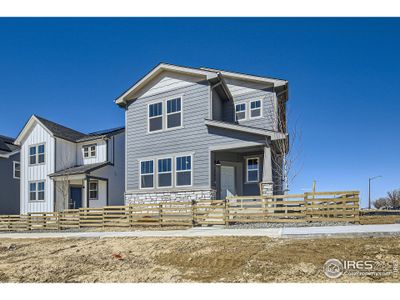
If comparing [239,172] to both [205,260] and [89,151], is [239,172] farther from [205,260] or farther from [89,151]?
[89,151]

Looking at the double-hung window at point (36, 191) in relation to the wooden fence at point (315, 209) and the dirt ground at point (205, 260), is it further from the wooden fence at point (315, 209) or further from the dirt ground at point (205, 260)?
the wooden fence at point (315, 209)

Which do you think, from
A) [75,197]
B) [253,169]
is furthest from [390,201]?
[75,197]

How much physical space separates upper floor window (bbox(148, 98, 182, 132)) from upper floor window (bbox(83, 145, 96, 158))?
24.4ft

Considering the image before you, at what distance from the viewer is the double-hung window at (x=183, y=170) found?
1506 cm

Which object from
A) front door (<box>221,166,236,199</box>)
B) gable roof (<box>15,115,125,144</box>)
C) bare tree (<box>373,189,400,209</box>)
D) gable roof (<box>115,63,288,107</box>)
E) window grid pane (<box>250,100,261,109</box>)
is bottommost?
bare tree (<box>373,189,400,209</box>)

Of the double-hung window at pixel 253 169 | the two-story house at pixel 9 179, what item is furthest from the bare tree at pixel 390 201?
the two-story house at pixel 9 179

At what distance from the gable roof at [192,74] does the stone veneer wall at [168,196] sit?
5574 millimetres

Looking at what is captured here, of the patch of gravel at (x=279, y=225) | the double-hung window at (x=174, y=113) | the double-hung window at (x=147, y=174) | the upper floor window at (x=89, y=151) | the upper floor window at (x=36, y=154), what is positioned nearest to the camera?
the patch of gravel at (x=279, y=225)

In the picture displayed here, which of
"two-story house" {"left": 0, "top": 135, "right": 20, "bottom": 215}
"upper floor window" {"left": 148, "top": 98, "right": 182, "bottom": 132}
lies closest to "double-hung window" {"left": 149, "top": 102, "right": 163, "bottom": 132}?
"upper floor window" {"left": 148, "top": 98, "right": 182, "bottom": 132}

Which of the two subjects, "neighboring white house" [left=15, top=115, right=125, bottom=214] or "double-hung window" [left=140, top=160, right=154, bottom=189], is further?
"neighboring white house" [left=15, top=115, right=125, bottom=214]

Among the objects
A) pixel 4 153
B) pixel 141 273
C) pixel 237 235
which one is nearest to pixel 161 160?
pixel 237 235

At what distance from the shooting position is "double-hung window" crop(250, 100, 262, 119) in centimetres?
1670

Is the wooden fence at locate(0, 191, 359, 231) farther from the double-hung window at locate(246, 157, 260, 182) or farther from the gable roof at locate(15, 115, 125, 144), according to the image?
the gable roof at locate(15, 115, 125, 144)

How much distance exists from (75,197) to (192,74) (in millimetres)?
13439
